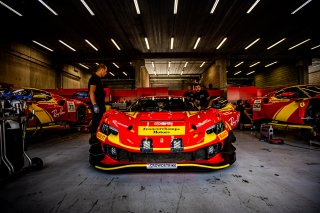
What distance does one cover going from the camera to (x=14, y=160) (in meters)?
2.23

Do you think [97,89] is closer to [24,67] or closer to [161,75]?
[24,67]

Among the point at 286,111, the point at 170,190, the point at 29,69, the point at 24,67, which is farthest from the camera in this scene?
the point at 29,69

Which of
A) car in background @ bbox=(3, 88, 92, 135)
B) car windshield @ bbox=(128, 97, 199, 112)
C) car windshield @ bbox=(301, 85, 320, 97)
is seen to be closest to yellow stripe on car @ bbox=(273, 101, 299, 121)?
car windshield @ bbox=(301, 85, 320, 97)

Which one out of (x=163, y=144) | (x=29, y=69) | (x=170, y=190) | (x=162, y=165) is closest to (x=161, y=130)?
(x=163, y=144)

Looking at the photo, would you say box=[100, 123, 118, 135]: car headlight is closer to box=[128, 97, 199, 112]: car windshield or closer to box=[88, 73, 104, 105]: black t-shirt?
box=[128, 97, 199, 112]: car windshield

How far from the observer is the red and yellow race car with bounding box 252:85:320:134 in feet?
12.3

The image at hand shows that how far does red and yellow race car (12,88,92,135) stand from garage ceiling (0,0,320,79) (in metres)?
4.75

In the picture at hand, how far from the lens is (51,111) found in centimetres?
450

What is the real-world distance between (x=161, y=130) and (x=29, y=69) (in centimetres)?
1390

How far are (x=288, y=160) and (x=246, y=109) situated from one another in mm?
3189

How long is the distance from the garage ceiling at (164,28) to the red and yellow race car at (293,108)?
16.3 feet

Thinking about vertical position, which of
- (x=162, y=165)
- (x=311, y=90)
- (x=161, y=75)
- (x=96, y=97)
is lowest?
(x=162, y=165)

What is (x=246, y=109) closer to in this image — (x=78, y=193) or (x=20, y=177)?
(x=78, y=193)

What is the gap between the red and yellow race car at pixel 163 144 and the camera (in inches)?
77.6
